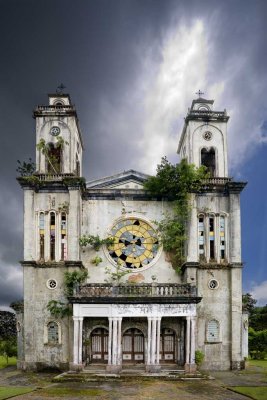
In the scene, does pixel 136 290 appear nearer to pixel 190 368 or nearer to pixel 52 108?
pixel 190 368

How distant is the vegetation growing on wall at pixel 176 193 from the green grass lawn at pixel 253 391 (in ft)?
32.5

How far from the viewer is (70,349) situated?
93.7 ft

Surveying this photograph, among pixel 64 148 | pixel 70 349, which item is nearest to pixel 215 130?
pixel 64 148

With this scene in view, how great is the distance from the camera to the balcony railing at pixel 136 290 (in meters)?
27.4

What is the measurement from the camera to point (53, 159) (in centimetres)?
3259

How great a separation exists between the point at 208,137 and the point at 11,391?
20652 millimetres

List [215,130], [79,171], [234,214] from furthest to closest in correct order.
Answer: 1. [79,171]
2. [215,130]
3. [234,214]

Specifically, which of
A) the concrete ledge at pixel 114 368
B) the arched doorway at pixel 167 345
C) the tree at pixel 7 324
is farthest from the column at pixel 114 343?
the tree at pixel 7 324

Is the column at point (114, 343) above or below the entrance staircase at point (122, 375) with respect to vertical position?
above

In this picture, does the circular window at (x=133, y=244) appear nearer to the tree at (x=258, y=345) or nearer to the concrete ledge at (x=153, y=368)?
the concrete ledge at (x=153, y=368)

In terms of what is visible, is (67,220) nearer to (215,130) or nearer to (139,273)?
(139,273)

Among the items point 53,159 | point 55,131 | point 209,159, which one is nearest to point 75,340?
point 53,159

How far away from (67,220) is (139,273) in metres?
5.82

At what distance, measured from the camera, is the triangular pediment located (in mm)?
32500
